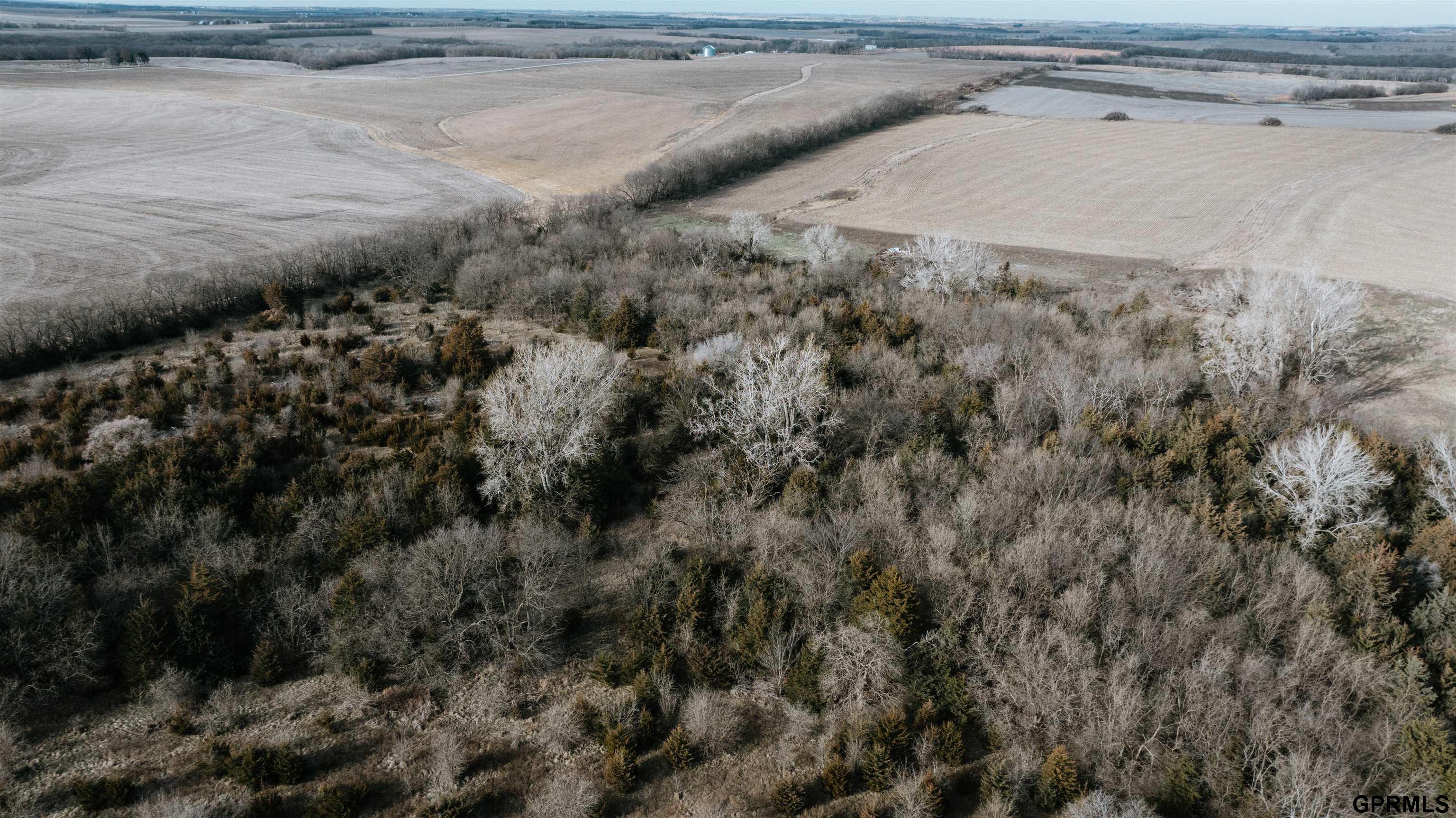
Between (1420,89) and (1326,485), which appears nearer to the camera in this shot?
(1326,485)

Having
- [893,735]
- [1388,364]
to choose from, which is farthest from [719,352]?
[1388,364]

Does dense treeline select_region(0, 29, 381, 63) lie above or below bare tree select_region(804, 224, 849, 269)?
above

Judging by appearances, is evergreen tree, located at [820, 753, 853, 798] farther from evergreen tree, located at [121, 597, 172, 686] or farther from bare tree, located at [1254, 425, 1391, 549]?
evergreen tree, located at [121, 597, 172, 686]

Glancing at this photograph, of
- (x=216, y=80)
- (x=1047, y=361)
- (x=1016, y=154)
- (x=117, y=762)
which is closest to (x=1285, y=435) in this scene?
(x=1047, y=361)

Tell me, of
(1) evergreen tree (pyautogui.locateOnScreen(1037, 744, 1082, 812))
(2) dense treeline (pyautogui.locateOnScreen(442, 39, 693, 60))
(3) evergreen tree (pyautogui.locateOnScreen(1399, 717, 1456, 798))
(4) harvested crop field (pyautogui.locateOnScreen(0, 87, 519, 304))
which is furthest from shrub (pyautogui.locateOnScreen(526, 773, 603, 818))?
(2) dense treeline (pyautogui.locateOnScreen(442, 39, 693, 60))

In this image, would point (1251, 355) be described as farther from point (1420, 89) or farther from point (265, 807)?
point (1420, 89)

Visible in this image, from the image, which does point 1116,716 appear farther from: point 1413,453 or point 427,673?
point 1413,453
